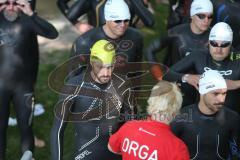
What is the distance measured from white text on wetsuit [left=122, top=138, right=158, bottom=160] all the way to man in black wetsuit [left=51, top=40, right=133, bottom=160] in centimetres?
86

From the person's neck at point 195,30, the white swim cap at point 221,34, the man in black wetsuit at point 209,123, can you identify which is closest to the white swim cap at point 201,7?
the person's neck at point 195,30

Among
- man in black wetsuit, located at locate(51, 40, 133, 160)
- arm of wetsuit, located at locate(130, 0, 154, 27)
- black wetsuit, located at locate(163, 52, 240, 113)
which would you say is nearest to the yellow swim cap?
man in black wetsuit, located at locate(51, 40, 133, 160)

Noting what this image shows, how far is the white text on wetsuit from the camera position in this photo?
12.6ft

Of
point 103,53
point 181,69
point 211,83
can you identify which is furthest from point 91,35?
point 211,83

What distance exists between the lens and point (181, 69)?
576 centimetres

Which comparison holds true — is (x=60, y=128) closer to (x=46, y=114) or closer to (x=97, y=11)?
(x=97, y=11)

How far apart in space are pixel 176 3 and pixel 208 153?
12.2ft

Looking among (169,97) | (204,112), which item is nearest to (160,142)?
(169,97)

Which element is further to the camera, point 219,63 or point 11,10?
point 11,10

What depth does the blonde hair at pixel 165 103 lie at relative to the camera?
4125 mm

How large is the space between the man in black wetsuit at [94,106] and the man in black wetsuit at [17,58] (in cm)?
113

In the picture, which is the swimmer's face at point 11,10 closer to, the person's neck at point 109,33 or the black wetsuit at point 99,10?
the person's neck at point 109,33

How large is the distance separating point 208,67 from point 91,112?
5.16 feet

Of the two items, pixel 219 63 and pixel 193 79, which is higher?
pixel 219 63
